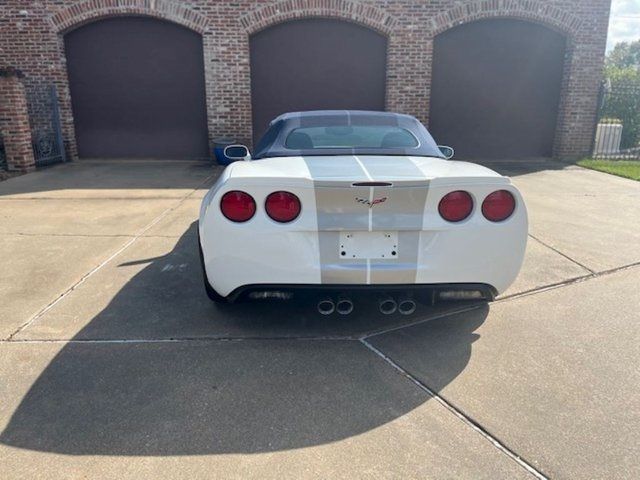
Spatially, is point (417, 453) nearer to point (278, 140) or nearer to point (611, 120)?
point (278, 140)

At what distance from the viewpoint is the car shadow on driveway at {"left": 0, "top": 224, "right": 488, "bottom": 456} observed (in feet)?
7.68

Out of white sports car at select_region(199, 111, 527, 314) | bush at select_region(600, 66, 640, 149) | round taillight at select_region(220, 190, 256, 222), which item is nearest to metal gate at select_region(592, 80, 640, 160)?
bush at select_region(600, 66, 640, 149)

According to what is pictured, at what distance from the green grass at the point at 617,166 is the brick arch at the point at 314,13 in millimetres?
5230

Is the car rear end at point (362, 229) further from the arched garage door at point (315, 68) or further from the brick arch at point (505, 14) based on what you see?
the brick arch at point (505, 14)

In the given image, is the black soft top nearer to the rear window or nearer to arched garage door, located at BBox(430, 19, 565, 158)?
the rear window

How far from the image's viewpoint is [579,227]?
5.97 m

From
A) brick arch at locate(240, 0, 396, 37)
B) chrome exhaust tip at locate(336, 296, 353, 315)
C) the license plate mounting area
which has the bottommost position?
chrome exhaust tip at locate(336, 296, 353, 315)

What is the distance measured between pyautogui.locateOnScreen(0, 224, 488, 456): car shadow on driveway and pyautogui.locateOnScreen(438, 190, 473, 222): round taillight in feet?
2.65

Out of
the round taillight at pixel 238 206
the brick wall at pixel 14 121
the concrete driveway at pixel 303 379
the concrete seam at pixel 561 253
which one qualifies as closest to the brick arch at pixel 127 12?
the brick wall at pixel 14 121

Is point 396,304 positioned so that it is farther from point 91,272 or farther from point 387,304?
point 91,272

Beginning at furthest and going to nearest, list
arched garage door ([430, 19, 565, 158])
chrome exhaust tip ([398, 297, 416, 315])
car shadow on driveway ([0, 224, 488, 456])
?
1. arched garage door ([430, 19, 565, 158])
2. chrome exhaust tip ([398, 297, 416, 315])
3. car shadow on driveway ([0, 224, 488, 456])

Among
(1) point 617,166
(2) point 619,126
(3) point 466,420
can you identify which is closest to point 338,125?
(3) point 466,420

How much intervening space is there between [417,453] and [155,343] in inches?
68.3

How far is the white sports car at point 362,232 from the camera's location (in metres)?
2.87
